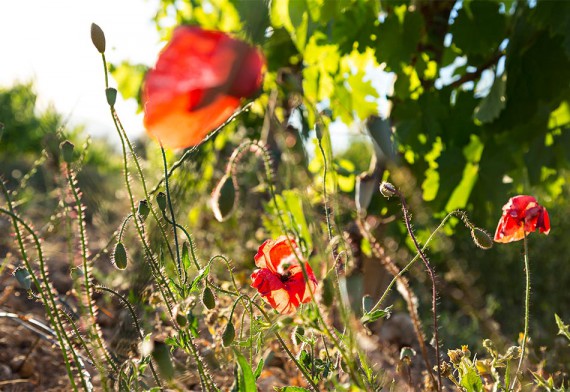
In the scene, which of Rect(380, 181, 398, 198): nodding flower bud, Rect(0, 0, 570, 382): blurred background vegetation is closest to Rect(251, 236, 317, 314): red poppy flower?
Rect(380, 181, 398, 198): nodding flower bud

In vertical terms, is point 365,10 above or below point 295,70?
below

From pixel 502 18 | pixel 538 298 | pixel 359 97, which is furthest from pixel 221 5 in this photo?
pixel 538 298

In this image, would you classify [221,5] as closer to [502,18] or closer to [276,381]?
[502,18]

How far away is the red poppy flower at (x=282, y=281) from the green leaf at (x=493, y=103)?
1296mm

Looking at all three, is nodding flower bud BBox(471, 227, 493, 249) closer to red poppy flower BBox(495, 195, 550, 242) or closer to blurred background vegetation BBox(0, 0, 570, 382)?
red poppy flower BBox(495, 195, 550, 242)

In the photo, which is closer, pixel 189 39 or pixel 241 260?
pixel 189 39

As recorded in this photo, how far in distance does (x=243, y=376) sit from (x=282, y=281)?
0.29 m

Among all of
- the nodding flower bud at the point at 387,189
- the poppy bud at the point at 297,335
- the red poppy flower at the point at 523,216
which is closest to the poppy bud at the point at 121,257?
the poppy bud at the point at 297,335

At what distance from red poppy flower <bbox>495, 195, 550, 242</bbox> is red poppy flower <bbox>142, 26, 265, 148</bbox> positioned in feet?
2.03

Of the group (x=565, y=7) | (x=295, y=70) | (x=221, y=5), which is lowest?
(x=565, y=7)

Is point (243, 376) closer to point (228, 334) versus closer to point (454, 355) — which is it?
point (228, 334)

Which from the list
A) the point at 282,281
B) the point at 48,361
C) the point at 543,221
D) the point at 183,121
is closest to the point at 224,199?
the point at 282,281

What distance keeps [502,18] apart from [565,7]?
0.26m

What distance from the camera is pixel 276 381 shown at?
68.6 inches
